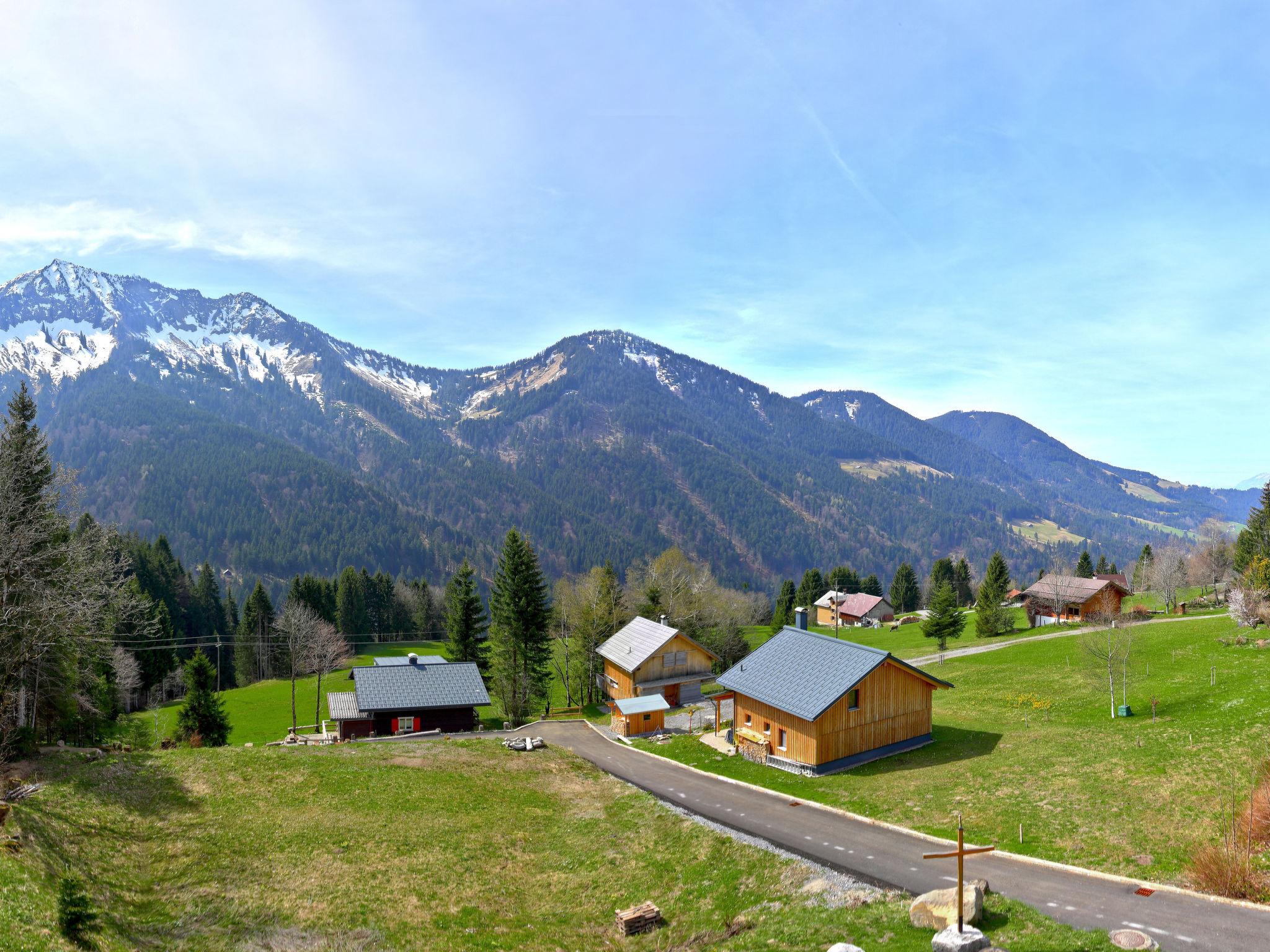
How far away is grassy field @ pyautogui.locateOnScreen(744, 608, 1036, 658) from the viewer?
83312mm

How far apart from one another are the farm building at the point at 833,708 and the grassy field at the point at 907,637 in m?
38.8

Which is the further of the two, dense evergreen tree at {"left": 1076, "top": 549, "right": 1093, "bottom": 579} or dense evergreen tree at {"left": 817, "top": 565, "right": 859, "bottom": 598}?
dense evergreen tree at {"left": 817, "top": 565, "right": 859, "bottom": 598}

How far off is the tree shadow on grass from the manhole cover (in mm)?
19954

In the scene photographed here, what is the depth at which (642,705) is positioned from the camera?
53.3 meters

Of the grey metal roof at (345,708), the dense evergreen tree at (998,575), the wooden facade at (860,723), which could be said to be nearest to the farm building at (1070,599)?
the dense evergreen tree at (998,575)

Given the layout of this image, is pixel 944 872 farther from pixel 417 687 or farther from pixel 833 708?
pixel 417 687

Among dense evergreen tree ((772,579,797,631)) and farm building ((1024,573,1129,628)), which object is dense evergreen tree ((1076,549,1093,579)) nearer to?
farm building ((1024,573,1129,628))

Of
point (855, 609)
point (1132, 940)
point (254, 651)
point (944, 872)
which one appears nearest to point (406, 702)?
point (944, 872)

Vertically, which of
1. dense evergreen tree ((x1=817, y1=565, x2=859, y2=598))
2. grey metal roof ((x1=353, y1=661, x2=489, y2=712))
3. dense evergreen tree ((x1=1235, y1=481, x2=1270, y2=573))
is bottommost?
dense evergreen tree ((x1=817, y1=565, x2=859, y2=598))

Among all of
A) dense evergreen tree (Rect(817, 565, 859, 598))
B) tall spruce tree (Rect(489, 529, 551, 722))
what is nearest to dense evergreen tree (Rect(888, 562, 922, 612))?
dense evergreen tree (Rect(817, 565, 859, 598))

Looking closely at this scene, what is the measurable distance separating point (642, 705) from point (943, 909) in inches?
1518

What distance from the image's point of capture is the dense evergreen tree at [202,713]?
53.8m

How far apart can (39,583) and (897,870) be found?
38392mm

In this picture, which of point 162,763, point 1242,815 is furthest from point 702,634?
point 1242,815
